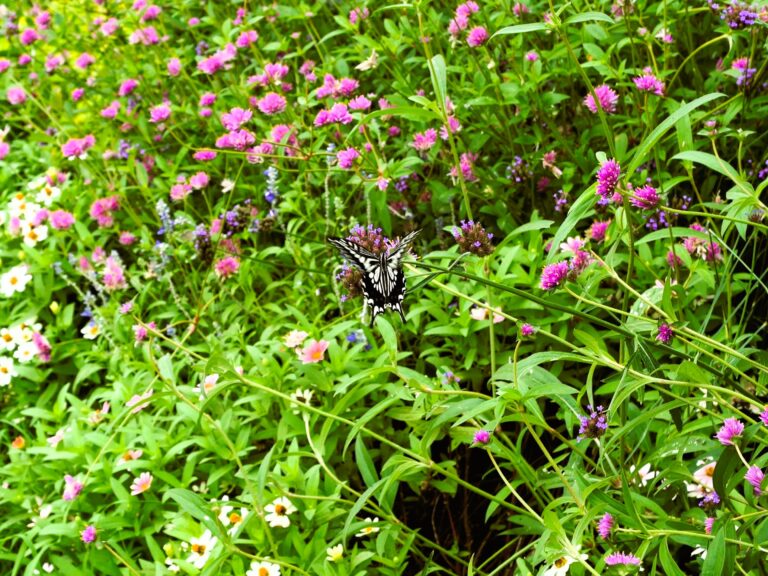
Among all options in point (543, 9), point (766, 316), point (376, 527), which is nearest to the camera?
point (376, 527)

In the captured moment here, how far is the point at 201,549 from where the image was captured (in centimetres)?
196

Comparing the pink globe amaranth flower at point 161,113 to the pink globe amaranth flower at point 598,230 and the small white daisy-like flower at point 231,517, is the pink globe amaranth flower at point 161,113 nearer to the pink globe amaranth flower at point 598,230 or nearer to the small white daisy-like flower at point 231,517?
the small white daisy-like flower at point 231,517

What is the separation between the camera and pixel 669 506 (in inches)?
66.6

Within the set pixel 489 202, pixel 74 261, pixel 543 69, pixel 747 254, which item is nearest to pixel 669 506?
pixel 747 254

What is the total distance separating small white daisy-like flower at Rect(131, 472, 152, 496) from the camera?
2.15 metres

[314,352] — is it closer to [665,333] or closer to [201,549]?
[201,549]

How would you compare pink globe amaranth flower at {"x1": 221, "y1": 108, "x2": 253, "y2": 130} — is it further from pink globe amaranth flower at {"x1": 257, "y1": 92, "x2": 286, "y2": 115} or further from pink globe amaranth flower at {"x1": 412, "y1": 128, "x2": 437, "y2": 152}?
pink globe amaranth flower at {"x1": 412, "y1": 128, "x2": 437, "y2": 152}

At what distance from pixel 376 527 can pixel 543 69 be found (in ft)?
4.91

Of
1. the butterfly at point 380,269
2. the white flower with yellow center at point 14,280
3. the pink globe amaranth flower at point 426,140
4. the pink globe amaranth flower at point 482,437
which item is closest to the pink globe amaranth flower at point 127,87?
the white flower with yellow center at point 14,280

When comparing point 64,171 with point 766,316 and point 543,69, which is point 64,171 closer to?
point 543,69

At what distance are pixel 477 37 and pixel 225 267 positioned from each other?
1.03 m

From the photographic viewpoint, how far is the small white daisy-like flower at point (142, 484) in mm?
2148

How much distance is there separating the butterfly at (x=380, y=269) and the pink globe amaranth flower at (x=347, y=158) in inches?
36.6

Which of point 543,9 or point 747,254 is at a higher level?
point 543,9
